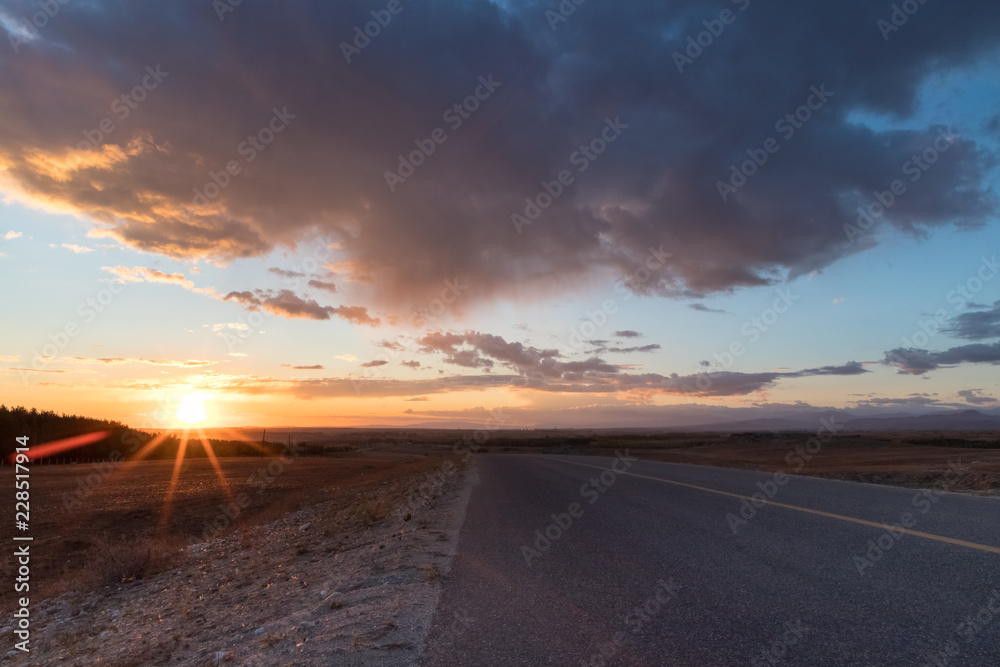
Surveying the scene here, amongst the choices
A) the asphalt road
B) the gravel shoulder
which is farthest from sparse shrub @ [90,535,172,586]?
the asphalt road

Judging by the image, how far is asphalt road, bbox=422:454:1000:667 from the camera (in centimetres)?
406

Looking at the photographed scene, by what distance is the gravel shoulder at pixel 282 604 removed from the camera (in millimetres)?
4887

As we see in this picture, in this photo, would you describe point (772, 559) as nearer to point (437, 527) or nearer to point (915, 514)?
point (915, 514)

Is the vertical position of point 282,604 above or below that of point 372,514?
below

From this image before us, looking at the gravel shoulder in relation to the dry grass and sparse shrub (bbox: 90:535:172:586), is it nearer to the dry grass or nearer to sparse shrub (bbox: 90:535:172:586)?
the dry grass

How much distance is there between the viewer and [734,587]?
18.3 ft

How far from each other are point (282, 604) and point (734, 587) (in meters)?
5.37

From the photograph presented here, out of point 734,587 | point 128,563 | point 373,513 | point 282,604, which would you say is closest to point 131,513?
point 128,563

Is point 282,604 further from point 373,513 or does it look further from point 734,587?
point 373,513

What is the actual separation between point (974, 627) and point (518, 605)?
352cm

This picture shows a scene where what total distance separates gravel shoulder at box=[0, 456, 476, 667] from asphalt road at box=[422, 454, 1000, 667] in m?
0.47

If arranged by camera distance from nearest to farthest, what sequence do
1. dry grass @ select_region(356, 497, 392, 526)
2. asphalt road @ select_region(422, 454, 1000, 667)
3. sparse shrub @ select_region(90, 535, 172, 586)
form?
asphalt road @ select_region(422, 454, 1000, 667) → sparse shrub @ select_region(90, 535, 172, 586) → dry grass @ select_region(356, 497, 392, 526)

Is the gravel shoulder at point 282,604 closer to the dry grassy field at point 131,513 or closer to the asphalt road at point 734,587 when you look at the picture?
the asphalt road at point 734,587

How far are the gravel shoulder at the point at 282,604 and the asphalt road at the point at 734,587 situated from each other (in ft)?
1.55
